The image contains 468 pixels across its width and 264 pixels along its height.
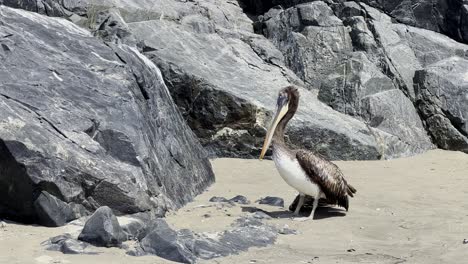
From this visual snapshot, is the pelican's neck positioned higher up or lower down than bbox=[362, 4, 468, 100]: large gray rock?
higher up

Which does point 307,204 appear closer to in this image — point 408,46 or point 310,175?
point 310,175

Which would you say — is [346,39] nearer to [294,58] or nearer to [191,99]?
[294,58]

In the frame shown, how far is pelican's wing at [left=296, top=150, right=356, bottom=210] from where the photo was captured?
7922 millimetres

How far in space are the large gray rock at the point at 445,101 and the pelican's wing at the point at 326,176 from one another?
5591mm

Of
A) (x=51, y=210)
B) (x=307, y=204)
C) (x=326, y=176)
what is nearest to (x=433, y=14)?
(x=307, y=204)

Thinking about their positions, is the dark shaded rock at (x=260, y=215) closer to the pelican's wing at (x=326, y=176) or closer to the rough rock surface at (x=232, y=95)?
the pelican's wing at (x=326, y=176)

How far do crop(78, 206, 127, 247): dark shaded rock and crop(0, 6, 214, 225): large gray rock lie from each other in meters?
0.57

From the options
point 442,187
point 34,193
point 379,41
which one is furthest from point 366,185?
point 379,41

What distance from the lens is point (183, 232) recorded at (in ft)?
21.5

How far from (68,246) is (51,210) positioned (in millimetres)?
790

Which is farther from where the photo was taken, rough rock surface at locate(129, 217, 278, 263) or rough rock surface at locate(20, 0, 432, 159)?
rough rock surface at locate(20, 0, 432, 159)

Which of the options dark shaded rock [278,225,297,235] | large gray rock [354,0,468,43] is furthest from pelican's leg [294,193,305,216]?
large gray rock [354,0,468,43]

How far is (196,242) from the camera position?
628 cm

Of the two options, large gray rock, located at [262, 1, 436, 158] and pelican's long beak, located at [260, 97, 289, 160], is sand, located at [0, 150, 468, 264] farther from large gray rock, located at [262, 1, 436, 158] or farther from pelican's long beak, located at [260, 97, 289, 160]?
large gray rock, located at [262, 1, 436, 158]
